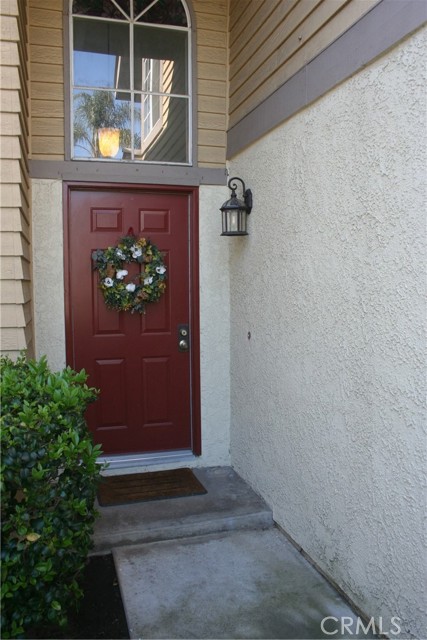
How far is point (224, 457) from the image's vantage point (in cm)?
436

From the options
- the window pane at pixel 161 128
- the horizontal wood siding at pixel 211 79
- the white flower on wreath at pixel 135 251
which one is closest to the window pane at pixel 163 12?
the horizontal wood siding at pixel 211 79

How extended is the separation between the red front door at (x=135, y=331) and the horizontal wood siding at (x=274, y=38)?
35.5 inches

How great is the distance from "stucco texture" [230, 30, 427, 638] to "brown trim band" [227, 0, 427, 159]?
5 centimetres

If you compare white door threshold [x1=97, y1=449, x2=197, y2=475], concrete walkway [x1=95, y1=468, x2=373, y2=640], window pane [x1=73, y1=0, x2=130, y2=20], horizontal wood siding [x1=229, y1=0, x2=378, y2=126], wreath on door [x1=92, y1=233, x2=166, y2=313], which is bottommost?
concrete walkway [x1=95, y1=468, x2=373, y2=640]

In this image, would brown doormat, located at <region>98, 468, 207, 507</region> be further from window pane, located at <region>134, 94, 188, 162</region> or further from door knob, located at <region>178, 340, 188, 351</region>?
window pane, located at <region>134, 94, 188, 162</region>

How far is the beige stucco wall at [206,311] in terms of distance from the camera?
12.9 feet

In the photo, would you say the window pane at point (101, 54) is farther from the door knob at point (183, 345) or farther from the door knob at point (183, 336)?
the door knob at point (183, 345)

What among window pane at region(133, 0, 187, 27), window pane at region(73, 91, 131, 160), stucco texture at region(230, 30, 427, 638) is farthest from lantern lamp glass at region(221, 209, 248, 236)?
window pane at region(133, 0, 187, 27)

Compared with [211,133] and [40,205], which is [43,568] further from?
[211,133]

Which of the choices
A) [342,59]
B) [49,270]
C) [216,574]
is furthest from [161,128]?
[216,574]

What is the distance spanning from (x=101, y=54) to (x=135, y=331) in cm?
210

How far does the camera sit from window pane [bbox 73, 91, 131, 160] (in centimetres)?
399

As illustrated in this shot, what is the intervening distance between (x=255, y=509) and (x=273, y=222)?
6.08 ft

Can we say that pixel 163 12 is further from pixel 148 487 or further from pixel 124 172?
pixel 148 487
